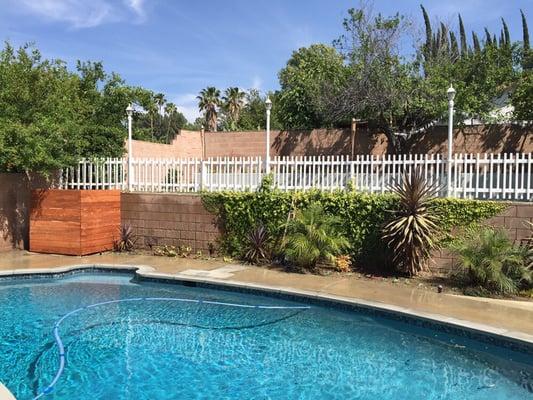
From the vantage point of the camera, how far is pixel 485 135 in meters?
15.2

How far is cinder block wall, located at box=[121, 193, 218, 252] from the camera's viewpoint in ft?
37.6

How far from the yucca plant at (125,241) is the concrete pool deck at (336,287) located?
37 cm

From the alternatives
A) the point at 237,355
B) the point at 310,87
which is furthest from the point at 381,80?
the point at 237,355

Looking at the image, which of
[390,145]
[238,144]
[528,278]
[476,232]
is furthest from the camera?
[238,144]

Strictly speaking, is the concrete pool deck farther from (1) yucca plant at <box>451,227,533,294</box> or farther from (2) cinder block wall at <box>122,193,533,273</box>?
(2) cinder block wall at <box>122,193,533,273</box>

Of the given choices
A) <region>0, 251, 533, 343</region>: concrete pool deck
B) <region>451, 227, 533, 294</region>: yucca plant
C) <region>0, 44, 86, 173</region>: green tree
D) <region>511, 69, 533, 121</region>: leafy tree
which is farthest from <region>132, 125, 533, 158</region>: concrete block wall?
<region>0, 251, 533, 343</region>: concrete pool deck

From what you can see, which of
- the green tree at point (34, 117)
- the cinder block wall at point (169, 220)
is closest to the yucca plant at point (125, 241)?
the cinder block wall at point (169, 220)

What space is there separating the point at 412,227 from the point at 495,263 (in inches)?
60.5

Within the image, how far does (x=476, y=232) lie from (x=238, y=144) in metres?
12.5

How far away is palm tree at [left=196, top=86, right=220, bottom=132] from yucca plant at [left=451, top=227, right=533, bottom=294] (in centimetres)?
4146

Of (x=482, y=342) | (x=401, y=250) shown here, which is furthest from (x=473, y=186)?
(x=482, y=342)

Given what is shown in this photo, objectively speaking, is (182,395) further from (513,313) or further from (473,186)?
(473,186)

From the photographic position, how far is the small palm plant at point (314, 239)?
31.0ft

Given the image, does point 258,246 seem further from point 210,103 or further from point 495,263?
point 210,103
